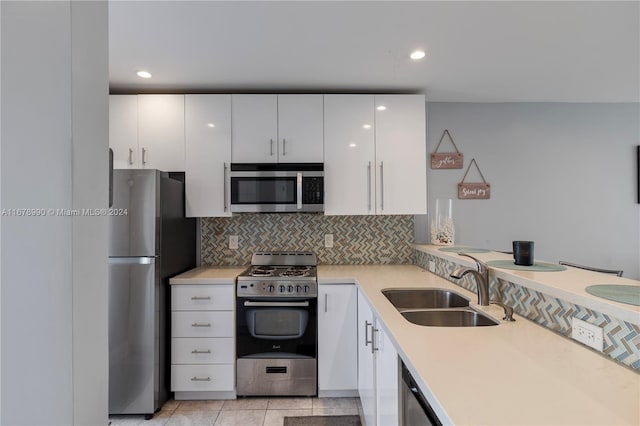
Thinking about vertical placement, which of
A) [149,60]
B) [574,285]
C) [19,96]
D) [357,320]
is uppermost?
[149,60]

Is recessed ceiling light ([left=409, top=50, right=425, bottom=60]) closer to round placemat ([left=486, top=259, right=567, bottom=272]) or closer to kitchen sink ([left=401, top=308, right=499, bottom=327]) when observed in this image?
round placemat ([left=486, top=259, right=567, bottom=272])

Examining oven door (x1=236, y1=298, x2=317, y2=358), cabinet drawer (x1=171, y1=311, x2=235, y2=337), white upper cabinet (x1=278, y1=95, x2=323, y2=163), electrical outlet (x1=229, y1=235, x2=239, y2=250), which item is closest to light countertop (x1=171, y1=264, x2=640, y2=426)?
oven door (x1=236, y1=298, x2=317, y2=358)

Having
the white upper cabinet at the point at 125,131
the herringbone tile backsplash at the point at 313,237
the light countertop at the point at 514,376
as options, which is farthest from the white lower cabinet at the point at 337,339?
the white upper cabinet at the point at 125,131

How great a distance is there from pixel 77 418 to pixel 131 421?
85.1 inches

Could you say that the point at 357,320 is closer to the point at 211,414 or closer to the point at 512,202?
the point at 211,414

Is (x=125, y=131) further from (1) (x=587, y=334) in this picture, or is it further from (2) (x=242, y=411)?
(1) (x=587, y=334)

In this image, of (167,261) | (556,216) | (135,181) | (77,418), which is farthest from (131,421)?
(556,216)

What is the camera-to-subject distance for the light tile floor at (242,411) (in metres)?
2.14

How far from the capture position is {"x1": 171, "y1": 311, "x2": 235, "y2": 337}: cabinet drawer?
7.70 feet

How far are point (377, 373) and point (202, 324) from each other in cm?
137

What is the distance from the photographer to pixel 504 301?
5.08ft

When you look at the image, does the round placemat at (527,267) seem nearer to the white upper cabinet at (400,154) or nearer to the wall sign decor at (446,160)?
the white upper cabinet at (400,154)

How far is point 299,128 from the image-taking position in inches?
105

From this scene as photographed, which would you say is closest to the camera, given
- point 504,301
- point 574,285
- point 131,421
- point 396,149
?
point 574,285
